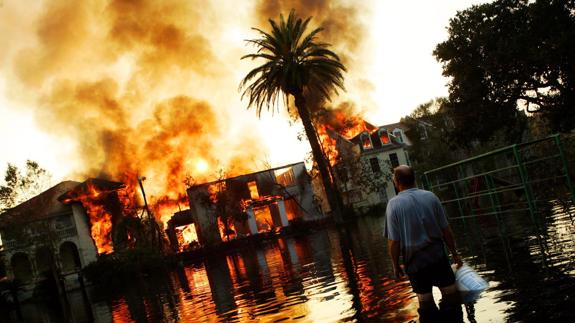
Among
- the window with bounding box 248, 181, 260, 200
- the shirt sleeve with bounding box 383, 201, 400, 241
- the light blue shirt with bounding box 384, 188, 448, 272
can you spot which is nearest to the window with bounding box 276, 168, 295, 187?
the window with bounding box 248, 181, 260, 200

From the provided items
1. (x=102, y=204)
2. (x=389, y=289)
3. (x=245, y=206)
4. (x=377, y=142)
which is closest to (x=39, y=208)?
(x=102, y=204)

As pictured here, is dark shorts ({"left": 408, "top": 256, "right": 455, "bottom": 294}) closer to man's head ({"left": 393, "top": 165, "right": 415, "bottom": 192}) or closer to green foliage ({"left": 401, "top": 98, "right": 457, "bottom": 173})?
man's head ({"left": 393, "top": 165, "right": 415, "bottom": 192})

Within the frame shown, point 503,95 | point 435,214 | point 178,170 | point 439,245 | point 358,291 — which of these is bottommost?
point 358,291

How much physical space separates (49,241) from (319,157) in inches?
807

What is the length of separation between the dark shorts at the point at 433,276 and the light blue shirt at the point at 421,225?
79mm

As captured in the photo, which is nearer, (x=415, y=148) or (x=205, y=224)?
(x=205, y=224)

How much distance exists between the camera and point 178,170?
5559 cm

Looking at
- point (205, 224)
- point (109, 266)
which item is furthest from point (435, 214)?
point (205, 224)

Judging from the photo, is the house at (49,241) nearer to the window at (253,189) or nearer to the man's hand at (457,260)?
the window at (253,189)

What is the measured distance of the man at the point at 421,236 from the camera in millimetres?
5168

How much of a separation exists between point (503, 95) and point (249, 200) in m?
30.6

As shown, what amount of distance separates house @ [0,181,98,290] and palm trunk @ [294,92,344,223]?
20210 mm

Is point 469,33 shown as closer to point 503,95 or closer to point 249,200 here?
point 503,95

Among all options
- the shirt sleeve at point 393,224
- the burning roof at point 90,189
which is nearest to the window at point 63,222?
the burning roof at point 90,189
